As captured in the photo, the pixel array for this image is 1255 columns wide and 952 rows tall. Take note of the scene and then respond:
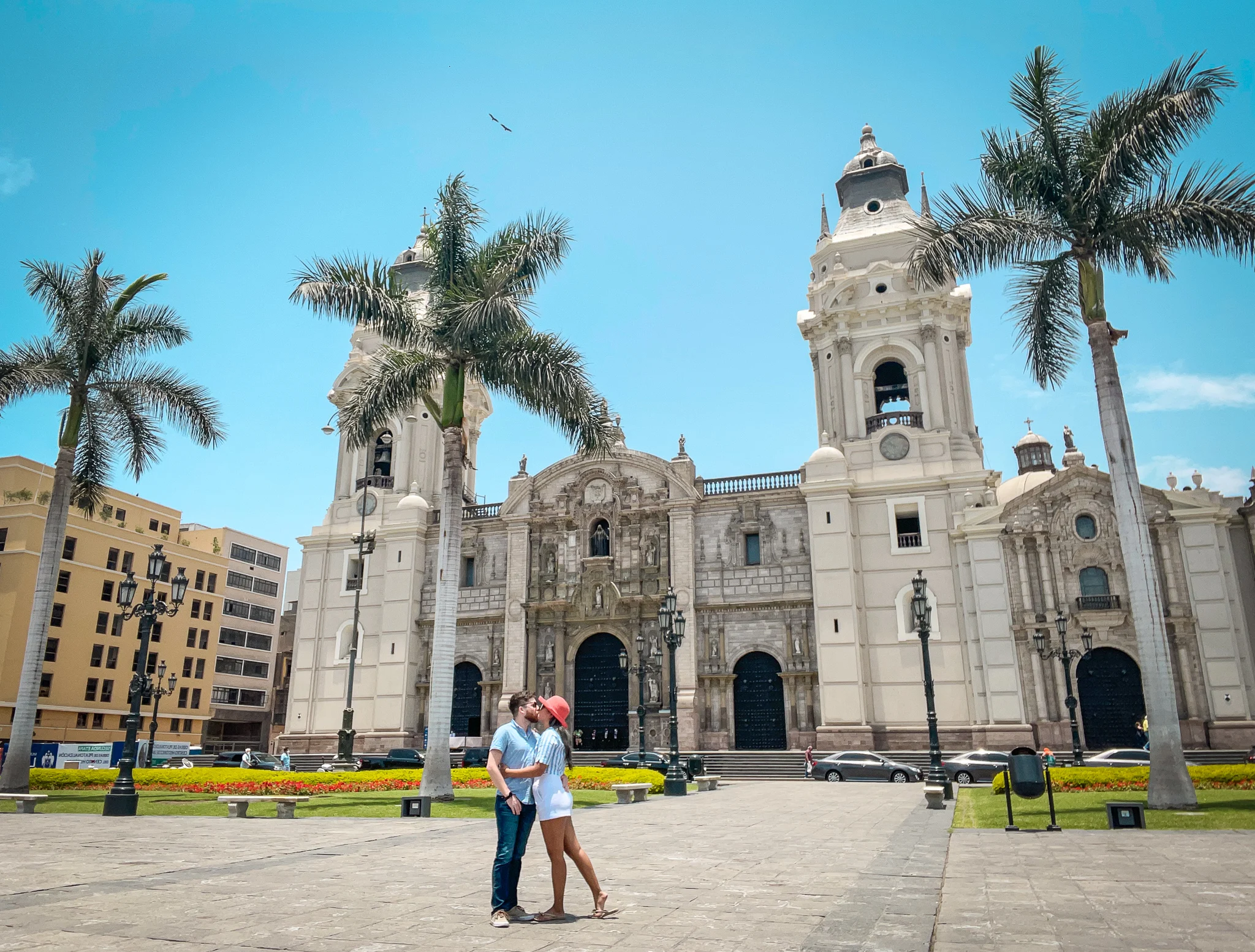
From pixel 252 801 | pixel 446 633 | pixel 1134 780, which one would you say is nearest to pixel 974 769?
pixel 1134 780

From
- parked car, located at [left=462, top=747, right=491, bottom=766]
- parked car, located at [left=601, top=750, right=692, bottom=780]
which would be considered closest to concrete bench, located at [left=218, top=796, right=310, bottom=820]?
parked car, located at [left=601, top=750, right=692, bottom=780]

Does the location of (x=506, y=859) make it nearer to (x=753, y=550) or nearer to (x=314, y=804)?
(x=314, y=804)

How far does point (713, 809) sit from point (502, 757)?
1292 centimetres

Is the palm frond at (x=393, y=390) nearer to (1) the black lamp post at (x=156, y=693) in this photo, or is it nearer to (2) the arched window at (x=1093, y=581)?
(1) the black lamp post at (x=156, y=693)

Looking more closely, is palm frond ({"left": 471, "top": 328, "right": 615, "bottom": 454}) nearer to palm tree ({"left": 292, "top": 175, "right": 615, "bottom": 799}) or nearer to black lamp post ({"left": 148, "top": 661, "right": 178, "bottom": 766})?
palm tree ({"left": 292, "top": 175, "right": 615, "bottom": 799})

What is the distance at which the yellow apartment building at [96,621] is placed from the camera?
163ft

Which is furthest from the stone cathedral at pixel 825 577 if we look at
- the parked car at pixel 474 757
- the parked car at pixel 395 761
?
the parked car at pixel 474 757

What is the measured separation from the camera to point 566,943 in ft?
20.6

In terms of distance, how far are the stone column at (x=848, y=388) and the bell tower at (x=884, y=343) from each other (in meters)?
0.04

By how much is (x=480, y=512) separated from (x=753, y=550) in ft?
47.3

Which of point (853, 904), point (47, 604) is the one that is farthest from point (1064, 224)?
point (47, 604)

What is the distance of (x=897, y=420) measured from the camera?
4000 cm

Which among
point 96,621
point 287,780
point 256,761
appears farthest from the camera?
point 96,621

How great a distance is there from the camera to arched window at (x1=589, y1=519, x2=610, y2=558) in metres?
42.6
